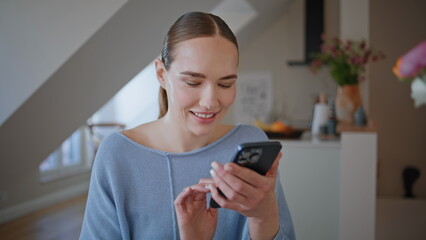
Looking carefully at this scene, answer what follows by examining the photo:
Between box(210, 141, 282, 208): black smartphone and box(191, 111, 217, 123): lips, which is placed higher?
box(191, 111, 217, 123): lips

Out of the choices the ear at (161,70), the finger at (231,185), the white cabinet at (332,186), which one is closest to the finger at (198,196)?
the finger at (231,185)

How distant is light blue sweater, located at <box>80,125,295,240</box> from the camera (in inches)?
42.8

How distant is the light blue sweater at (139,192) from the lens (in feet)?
3.57

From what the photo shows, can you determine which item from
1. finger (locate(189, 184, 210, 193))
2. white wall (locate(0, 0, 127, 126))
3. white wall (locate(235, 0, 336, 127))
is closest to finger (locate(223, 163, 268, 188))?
finger (locate(189, 184, 210, 193))

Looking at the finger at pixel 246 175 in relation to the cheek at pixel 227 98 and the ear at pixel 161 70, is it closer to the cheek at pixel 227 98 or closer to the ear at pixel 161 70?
the cheek at pixel 227 98

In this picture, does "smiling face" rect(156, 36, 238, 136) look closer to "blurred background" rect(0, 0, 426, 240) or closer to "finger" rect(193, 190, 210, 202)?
"finger" rect(193, 190, 210, 202)

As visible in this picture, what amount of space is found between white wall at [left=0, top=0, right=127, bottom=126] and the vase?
1.62 meters

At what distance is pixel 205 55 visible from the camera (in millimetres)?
986

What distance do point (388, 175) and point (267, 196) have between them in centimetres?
423

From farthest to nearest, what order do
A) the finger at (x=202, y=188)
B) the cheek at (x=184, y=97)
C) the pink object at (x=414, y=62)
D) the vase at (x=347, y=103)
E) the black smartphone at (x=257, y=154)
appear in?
1. the vase at (x=347, y=103)
2. the cheek at (x=184, y=97)
3. the finger at (x=202, y=188)
4. the black smartphone at (x=257, y=154)
5. the pink object at (x=414, y=62)

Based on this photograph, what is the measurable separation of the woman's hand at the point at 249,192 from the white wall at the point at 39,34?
68.5 inches

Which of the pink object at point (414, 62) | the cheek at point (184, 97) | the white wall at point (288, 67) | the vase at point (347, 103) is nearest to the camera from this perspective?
the pink object at point (414, 62)

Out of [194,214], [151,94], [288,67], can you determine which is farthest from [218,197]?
[288,67]

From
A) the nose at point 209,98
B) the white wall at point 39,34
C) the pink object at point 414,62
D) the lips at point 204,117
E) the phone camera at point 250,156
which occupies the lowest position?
the phone camera at point 250,156
